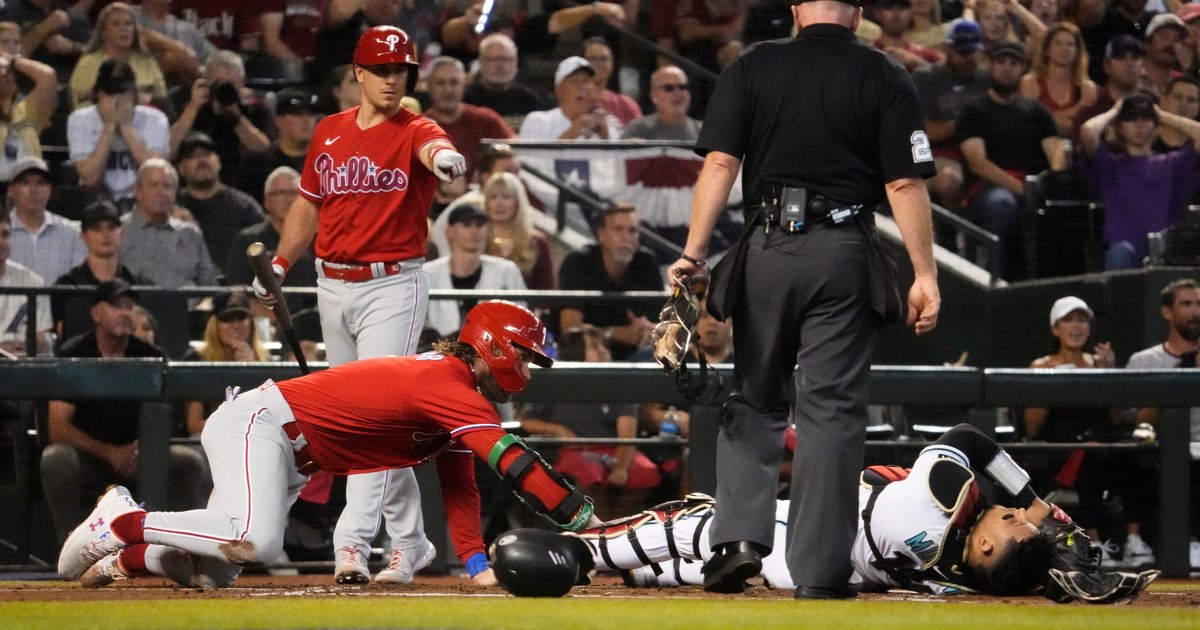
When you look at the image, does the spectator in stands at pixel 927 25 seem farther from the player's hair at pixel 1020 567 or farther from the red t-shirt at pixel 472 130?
the player's hair at pixel 1020 567

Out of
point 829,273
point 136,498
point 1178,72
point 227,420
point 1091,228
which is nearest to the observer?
point 829,273

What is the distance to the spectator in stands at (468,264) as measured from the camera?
353 inches

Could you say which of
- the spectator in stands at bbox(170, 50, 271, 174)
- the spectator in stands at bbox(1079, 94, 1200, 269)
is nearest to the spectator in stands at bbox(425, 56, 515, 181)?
the spectator in stands at bbox(170, 50, 271, 174)

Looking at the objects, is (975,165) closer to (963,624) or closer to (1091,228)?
(1091,228)

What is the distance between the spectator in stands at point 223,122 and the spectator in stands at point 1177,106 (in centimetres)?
558

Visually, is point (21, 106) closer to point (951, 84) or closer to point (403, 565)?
point (403, 565)

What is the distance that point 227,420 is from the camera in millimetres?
5633

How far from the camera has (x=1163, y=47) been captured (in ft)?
37.6

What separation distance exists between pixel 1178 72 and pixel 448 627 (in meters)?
8.75

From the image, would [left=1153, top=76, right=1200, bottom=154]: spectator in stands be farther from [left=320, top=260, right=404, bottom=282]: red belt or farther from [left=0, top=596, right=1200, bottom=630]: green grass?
[left=0, top=596, right=1200, bottom=630]: green grass

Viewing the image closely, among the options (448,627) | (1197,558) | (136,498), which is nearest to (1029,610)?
(448,627)

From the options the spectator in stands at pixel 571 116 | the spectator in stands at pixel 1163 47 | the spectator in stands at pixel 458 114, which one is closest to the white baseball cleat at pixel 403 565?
the spectator in stands at pixel 458 114

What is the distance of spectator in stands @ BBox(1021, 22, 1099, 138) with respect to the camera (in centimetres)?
1125

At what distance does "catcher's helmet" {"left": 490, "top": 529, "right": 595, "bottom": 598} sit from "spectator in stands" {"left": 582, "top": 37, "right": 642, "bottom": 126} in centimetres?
647
